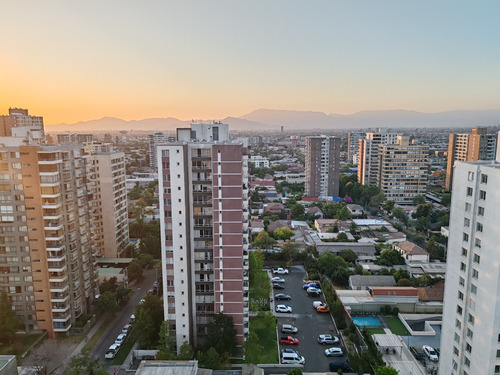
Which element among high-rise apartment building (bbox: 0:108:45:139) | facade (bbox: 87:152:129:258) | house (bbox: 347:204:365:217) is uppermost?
high-rise apartment building (bbox: 0:108:45:139)

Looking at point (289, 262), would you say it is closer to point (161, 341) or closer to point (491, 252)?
point (161, 341)

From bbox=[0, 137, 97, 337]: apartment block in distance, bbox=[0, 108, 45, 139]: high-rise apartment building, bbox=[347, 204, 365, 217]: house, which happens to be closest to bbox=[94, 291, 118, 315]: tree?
bbox=[0, 137, 97, 337]: apartment block in distance

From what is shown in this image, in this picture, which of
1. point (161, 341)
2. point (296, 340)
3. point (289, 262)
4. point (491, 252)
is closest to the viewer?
point (491, 252)

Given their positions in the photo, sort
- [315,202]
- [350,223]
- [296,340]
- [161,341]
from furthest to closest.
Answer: [315,202] → [350,223] → [296,340] → [161,341]

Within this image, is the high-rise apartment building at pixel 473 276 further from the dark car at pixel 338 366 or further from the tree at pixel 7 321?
the tree at pixel 7 321

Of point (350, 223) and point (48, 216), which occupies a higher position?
point (48, 216)

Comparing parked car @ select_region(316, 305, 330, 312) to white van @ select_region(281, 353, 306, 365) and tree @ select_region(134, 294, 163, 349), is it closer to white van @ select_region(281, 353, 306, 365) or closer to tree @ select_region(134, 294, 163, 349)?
white van @ select_region(281, 353, 306, 365)

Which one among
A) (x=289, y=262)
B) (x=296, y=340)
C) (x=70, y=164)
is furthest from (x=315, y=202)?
(x=70, y=164)
